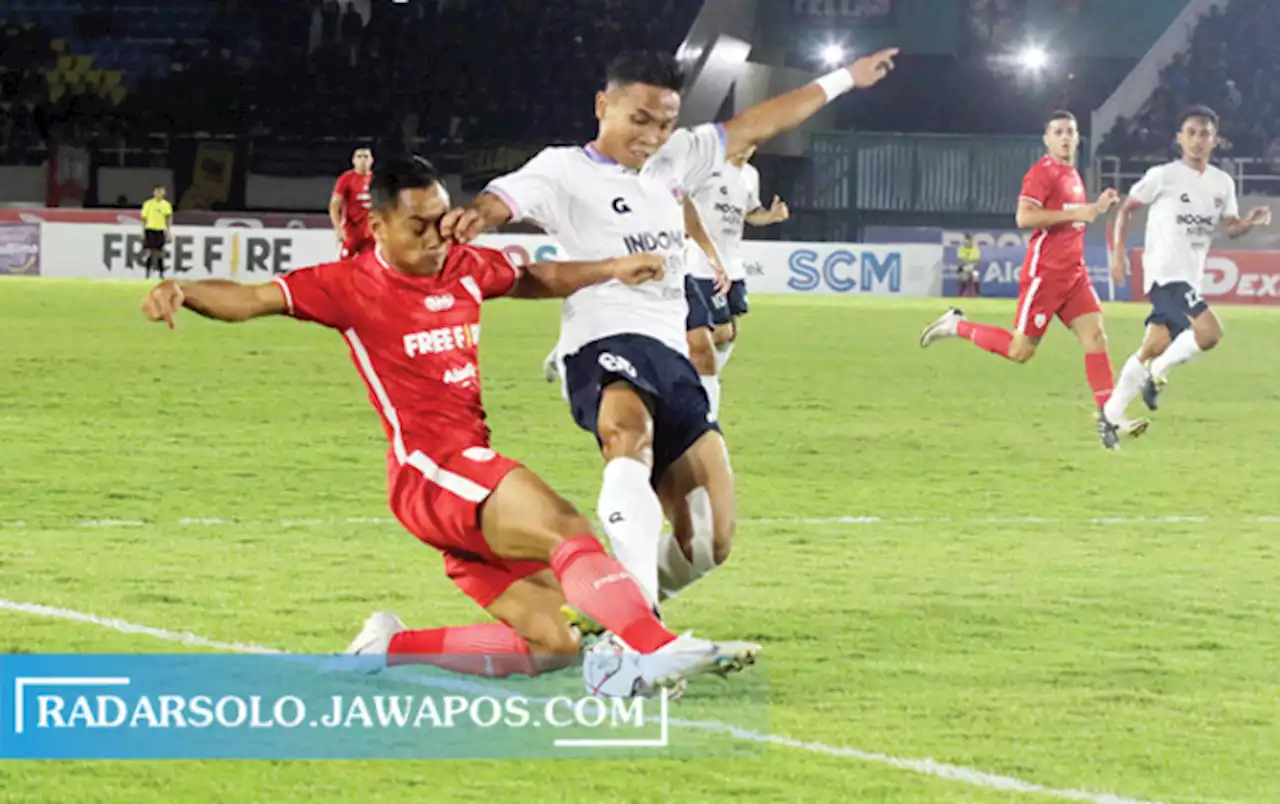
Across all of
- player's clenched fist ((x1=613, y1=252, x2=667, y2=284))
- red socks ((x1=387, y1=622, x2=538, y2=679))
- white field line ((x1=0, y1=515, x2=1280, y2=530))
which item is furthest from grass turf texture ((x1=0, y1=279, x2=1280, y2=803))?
player's clenched fist ((x1=613, y1=252, x2=667, y2=284))

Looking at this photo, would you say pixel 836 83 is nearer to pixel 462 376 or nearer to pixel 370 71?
pixel 462 376

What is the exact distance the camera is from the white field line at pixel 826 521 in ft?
29.5

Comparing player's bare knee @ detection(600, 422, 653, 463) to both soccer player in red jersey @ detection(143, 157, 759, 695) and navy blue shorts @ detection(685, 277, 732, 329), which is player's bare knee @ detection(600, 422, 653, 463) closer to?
soccer player in red jersey @ detection(143, 157, 759, 695)

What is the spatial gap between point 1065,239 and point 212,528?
285 inches

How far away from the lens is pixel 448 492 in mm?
5359

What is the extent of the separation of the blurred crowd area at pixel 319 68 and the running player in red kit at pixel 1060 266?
2514 cm

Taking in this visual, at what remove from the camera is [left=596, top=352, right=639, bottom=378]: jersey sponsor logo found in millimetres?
6172

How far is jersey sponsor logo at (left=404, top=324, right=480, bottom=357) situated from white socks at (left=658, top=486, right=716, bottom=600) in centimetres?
102

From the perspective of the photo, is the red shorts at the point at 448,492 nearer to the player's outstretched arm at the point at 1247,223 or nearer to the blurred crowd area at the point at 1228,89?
the player's outstretched arm at the point at 1247,223

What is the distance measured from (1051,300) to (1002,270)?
22.4 metres

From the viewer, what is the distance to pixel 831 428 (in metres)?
14.1

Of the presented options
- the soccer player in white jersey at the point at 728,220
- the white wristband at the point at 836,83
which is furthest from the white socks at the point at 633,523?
the soccer player in white jersey at the point at 728,220

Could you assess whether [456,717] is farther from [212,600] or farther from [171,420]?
[171,420]

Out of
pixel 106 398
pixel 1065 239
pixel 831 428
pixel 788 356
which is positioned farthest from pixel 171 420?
pixel 788 356
